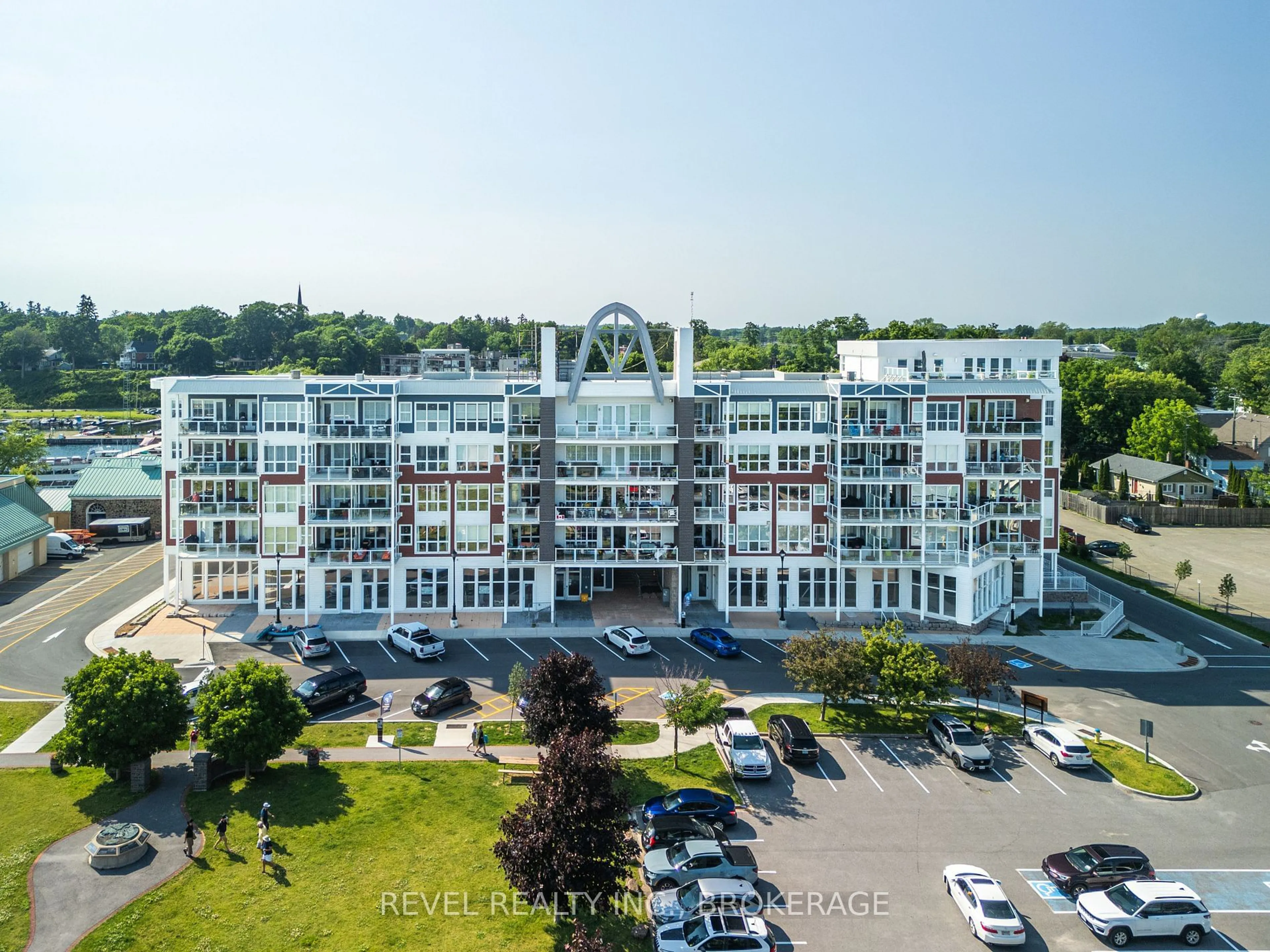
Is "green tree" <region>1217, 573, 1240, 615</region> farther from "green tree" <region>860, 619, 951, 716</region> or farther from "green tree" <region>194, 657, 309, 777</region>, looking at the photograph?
"green tree" <region>194, 657, 309, 777</region>

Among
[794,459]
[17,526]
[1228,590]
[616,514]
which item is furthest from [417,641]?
[1228,590]

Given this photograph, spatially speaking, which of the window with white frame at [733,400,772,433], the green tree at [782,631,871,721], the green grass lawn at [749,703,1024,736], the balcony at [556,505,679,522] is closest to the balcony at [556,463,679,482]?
the balcony at [556,505,679,522]

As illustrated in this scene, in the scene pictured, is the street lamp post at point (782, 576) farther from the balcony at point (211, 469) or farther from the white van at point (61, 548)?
the white van at point (61, 548)

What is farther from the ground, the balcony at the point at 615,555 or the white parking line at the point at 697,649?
the balcony at the point at 615,555

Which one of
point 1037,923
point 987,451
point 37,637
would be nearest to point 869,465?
point 987,451

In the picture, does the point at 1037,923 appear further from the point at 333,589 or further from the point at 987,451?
the point at 333,589

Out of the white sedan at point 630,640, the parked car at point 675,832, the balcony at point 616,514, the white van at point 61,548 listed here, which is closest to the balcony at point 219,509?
the balcony at point 616,514
